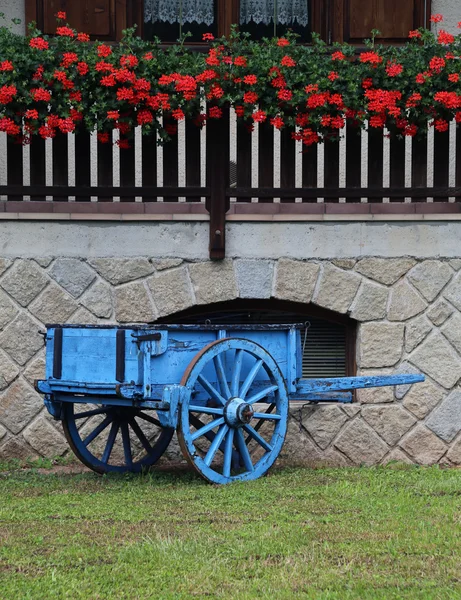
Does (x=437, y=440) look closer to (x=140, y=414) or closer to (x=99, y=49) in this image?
(x=140, y=414)

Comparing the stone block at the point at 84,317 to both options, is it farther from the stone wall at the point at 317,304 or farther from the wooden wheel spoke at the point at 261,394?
the wooden wheel spoke at the point at 261,394

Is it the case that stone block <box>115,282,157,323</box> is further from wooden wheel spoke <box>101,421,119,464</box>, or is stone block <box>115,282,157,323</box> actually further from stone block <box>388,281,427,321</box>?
stone block <box>388,281,427,321</box>

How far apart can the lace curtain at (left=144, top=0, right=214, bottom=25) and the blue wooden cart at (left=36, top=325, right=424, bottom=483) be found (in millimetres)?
3260

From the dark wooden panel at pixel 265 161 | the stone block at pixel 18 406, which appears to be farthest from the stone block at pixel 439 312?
the stone block at pixel 18 406

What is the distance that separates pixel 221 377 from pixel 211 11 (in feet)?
12.4

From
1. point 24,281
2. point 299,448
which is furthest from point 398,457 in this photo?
point 24,281

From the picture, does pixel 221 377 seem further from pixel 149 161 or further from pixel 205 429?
pixel 149 161

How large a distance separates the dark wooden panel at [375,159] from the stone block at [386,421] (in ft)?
5.35

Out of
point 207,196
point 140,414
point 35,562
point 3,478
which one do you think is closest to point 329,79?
point 207,196

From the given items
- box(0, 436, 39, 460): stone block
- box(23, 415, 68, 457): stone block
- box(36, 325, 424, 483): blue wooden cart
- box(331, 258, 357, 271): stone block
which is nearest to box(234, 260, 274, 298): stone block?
box(331, 258, 357, 271): stone block

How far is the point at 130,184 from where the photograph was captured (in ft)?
24.9

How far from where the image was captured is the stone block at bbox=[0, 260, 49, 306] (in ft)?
24.4

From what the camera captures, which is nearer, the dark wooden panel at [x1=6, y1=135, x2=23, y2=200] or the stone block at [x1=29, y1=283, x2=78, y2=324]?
the stone block at [x1=29, y1=283, x2=78, y2=324]

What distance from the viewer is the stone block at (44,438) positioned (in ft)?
24.3
